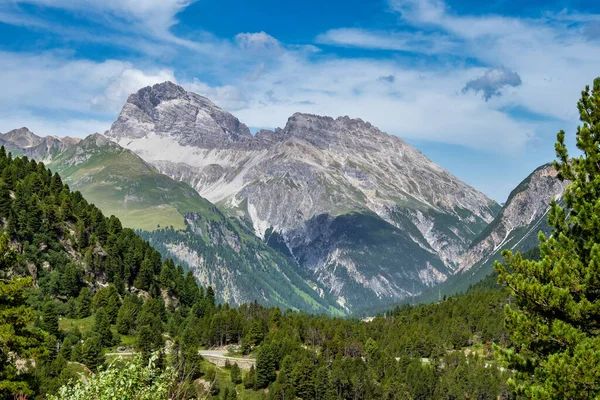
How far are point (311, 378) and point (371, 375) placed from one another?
81.3 ft

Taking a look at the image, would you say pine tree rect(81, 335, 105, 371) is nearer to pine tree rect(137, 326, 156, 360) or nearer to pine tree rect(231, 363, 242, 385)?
pine tree rect(137, 326, 156, 360)

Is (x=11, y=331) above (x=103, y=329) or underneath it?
above

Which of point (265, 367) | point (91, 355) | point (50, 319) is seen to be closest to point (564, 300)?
point (91, 355)

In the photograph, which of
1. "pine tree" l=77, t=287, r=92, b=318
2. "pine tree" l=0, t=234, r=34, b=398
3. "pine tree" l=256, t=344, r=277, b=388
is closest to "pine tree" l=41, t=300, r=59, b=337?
"pine tree" l=77, t=287, r=92, b=318

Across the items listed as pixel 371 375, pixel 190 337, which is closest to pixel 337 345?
pixel 371 375

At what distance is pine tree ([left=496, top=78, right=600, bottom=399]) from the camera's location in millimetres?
28703

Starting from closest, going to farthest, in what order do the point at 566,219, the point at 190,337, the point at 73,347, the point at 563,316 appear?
1. the point at 563,316
2. the point at 566,219
3. the point at 73,347
4. the point at 190,337

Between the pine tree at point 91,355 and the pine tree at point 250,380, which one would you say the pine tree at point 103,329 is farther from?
the pine tree at point 250,380

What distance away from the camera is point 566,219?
34906 mm

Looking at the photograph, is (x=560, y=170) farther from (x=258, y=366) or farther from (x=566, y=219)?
(x=258, y=366)

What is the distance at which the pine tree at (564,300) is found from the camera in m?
28.7

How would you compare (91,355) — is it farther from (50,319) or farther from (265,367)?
(265,367)

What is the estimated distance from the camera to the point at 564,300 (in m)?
30.7

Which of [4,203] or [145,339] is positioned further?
[4,203]
